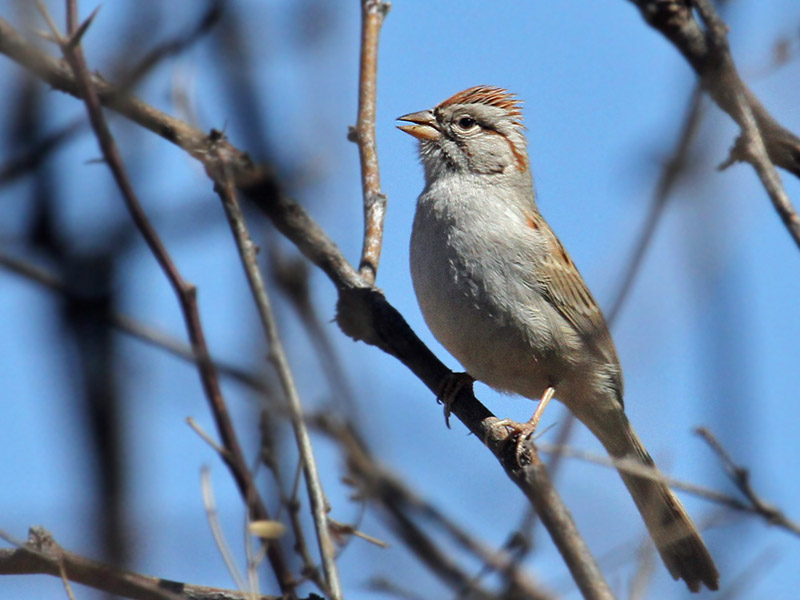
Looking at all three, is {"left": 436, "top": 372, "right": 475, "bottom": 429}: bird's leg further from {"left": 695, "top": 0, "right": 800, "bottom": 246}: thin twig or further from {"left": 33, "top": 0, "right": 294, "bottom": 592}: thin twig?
{"left": 695, "top": 0, "right": 800, "bottom": 246}: thin twig

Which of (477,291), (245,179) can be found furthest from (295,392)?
(477,291)

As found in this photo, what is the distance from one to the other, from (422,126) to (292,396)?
4.18 m

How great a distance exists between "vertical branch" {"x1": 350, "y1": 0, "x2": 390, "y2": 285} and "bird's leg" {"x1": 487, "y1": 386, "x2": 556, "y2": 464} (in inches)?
35.0

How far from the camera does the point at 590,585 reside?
183 centimetres

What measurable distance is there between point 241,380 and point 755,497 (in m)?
1.26

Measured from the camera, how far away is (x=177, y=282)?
2252 mm

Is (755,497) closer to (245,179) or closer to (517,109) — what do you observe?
(245,179)

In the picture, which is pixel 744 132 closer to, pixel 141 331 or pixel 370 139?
pixel 141 331

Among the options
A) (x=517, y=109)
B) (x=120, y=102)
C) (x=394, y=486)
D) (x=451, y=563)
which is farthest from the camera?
(x=517, y=109)

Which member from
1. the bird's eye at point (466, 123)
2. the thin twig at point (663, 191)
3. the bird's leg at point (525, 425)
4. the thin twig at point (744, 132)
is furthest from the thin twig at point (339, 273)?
the bird's eye at point (466, 123)

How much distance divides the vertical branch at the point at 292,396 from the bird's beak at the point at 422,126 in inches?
142

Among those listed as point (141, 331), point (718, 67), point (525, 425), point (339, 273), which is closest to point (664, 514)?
point (525, 425)

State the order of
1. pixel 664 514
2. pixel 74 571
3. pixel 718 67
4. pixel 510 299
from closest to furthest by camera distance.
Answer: pixel 718 67 < pixel 74 571 < pixel 510 299 < pixel 664 514

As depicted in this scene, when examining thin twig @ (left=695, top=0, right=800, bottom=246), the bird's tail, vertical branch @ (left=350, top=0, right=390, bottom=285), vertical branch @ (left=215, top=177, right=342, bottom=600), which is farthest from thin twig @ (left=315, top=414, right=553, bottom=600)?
vertical branch @ (left=350, top=0, right=390, bottom=285)
